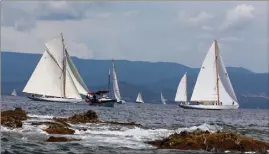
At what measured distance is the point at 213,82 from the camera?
127 m

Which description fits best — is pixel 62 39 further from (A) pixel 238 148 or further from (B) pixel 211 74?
(A) pixel 238 148

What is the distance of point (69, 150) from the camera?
1120 inches

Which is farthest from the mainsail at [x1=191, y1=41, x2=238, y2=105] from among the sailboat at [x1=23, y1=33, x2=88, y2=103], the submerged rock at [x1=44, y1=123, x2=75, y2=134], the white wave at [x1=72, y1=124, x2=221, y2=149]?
the submerged rock at [x1=44, y1=123, x2=75, y2=134]

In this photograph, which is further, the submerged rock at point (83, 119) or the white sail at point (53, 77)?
the white sail at point (53, 77)

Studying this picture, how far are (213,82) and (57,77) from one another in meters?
35.8

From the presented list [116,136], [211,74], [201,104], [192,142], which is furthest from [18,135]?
[201,104]

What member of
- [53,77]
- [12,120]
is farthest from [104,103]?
[12,120]

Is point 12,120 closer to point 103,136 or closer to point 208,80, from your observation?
point 103,136

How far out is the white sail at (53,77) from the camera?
117438 mm

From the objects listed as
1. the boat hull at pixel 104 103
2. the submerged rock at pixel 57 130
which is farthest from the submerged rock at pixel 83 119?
the boat hull at pixel 104 103

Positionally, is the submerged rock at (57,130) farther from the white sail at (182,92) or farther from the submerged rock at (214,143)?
the white sail at (182,92)

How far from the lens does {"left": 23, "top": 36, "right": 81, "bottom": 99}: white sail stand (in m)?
117

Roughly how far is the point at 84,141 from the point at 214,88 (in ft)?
317

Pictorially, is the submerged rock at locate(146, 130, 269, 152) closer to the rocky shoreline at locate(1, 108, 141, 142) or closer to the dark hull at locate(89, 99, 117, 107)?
the rocky shoreline at locate(1, 108, 141, 142)
